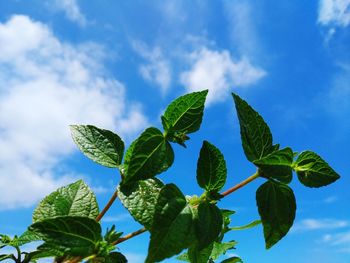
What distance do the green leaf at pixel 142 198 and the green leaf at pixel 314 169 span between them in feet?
1.73

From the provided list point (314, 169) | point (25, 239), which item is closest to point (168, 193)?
point (314, 169)

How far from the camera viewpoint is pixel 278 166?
5.53ft

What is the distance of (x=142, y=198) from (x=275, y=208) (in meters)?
0.47

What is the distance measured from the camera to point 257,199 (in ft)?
5.51

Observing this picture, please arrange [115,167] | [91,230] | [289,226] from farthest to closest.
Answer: [115,167] → [289,226] → [91,230]

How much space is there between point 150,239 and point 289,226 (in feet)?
1.72

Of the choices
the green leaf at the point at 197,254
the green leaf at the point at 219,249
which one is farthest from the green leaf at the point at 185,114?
the green leaf at the point at 219,249

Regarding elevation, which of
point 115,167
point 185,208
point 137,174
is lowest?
point 185,208

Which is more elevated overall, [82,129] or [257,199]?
[82,129]

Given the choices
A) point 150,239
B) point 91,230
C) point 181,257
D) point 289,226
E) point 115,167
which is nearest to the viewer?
point 150,239

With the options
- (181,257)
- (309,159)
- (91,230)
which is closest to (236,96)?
(309,159)

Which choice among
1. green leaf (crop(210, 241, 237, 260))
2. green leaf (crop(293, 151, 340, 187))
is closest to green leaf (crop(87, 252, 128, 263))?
green leaf (crop(293, 151, 340, 187))

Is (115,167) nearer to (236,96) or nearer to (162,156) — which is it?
(162,156)

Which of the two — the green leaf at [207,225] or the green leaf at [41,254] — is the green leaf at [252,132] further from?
the green leaf at [41,254]
